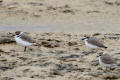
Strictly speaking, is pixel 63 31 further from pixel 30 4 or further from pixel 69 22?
pixel 30 4

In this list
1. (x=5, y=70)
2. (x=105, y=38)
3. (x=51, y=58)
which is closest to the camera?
(x=5, y=70)

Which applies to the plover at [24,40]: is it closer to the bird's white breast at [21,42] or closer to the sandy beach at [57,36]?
the bird's white breast at [21,42]

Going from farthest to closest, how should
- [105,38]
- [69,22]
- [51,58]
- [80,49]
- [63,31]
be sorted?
1. [69,22]
2. [63,31]
3. [105,38]
4. [80,49]
5. [51,58]

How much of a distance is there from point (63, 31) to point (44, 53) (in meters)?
3.72

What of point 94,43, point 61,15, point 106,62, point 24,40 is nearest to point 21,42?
point 24,40

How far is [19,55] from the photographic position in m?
12.0

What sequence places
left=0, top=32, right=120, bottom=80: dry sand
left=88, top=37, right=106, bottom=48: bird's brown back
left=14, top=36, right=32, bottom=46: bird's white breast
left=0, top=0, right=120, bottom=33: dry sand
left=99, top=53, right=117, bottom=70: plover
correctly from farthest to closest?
left=0, top=0, right=120, bottom=33: dry sand, left=14, top=36, right=32, bottom=46: bird's white breast, left=88, top=37, right=106, bottom=48: bird's brown back, left=99, top=53, right=117, bottom=70: plover, left=0, top=32, right=120, bottom=80: dry sand

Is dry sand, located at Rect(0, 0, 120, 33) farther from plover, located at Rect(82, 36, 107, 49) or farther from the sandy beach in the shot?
plover, located at Rect(82, 36, 107, 49)

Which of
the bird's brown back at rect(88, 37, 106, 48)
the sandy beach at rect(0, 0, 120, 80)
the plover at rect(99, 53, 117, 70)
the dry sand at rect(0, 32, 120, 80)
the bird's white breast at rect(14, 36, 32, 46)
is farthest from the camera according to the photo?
the bird's white breast at rect(14, 36, 32, 46)

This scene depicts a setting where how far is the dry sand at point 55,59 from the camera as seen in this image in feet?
33.7

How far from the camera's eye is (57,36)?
14.5m

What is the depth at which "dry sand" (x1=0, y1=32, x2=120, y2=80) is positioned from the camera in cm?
1028

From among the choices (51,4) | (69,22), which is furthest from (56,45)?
(51,4)

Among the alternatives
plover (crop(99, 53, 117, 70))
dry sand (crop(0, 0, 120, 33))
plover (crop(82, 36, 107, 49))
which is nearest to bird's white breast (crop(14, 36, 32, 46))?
plover (crop(82, 36, 107, 49))
